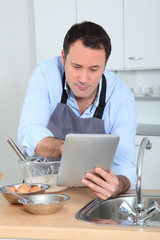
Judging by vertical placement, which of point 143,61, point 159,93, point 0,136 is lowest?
point 0,136

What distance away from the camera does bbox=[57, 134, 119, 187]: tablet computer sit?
144 cm

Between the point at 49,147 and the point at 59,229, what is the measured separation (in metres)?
0.58

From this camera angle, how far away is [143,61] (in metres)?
3.88

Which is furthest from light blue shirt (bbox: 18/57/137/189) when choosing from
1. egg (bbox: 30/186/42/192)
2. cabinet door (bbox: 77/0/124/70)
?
cabinet door (bbox: 77/0/124/70)

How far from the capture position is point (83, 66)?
6.38ft

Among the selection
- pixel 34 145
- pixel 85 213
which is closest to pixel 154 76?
pixel 34 145

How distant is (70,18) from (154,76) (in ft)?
3.50

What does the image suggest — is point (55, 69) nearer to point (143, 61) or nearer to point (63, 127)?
point (63, 127)

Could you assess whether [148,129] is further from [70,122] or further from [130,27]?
[70,122]

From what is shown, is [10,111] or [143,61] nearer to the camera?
[143,61]

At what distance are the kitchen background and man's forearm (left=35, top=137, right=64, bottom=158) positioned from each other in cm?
199

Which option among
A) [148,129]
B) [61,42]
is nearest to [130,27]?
[61,42]

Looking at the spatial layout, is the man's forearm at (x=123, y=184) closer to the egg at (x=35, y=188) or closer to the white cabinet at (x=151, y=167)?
the egg at (x=35, y=188)

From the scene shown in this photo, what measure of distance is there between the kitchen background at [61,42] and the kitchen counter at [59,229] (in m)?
2.40
